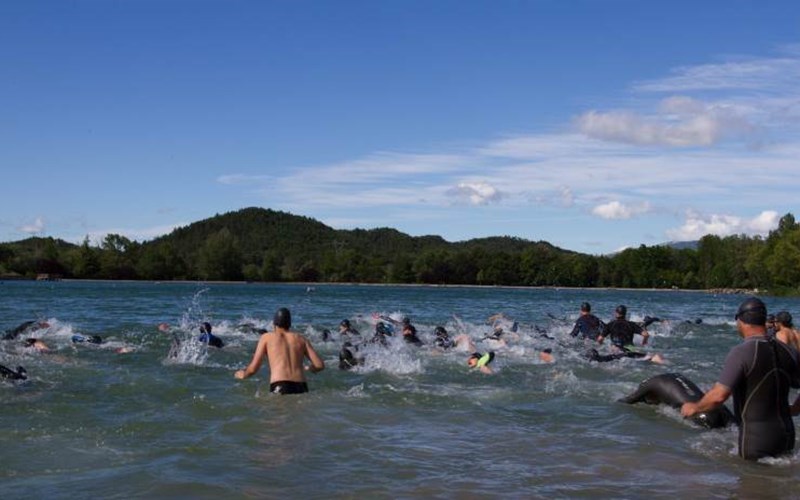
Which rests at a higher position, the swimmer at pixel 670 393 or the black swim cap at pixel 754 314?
the black swim cap at pixel 754 314

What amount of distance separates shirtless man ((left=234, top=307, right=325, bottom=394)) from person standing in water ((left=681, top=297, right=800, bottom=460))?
504 centimetres

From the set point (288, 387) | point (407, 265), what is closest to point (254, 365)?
point (288, 387)

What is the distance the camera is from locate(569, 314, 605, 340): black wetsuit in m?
18.2

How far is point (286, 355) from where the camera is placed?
1070 cm

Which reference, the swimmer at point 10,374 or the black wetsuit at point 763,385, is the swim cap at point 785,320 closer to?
the black wetsuit at point 763,385

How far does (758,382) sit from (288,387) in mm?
6022

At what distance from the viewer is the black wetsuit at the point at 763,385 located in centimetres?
709

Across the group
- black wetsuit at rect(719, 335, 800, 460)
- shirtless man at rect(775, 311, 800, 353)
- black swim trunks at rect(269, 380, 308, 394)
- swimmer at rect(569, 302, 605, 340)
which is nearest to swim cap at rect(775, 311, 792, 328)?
shirtless man at rect(775, 311, 800, 353)

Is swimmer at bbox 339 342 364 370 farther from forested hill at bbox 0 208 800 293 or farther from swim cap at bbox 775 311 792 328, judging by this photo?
forested hill at bbox 0 208 800 293

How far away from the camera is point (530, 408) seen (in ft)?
38.3

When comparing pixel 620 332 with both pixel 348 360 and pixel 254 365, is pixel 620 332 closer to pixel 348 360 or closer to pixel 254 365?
pixel 348 360

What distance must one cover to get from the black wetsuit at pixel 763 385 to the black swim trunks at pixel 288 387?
5636 millimetres

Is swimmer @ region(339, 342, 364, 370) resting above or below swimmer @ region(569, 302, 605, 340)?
below

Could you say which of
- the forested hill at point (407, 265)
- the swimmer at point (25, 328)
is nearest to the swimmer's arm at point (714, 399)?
the swimmer at point (25, 328)
